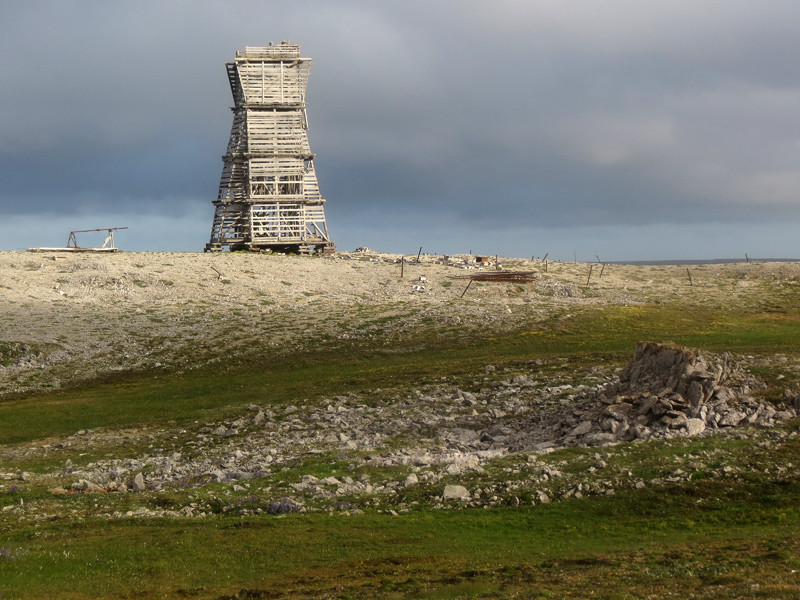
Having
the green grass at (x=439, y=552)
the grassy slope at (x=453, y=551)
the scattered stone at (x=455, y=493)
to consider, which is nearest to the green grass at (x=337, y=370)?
the scattered stone at (x=455, y=493)

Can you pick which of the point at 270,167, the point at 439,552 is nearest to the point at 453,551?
the point at 439,552

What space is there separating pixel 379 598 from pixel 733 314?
59.6 metres

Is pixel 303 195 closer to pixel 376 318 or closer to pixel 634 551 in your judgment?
pixel 376 318

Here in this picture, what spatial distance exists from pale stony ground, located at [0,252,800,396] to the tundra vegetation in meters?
0.38

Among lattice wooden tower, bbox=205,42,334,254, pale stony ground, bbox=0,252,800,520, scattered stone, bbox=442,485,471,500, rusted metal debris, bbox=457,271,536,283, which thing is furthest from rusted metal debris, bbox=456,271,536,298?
scattered stone, bbox=442,485,471,500

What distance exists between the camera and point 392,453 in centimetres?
2956

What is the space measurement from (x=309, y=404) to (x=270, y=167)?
67744mm

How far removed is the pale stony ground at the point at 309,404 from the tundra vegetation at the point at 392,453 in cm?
17

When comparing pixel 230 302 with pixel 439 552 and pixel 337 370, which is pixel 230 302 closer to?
pixel 337 370

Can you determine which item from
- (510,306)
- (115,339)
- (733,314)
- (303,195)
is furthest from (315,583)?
(303,195)

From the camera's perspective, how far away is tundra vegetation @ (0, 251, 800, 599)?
18.0 m

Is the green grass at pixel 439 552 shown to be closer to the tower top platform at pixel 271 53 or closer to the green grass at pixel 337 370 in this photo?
the green grass at pixel 337 370

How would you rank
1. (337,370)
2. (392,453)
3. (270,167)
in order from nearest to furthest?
1. (392,453)
2. (337,370)
3. (270,167)

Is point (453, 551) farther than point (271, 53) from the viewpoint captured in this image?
No
